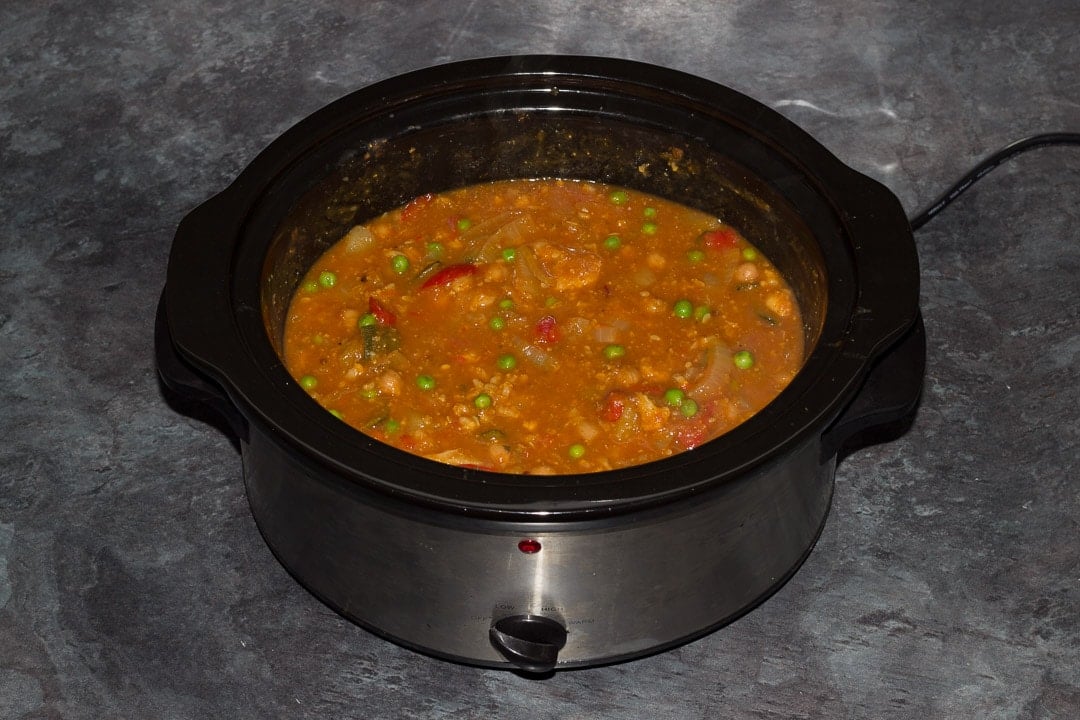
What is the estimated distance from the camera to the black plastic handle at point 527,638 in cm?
342

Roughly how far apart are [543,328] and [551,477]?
0.93 m

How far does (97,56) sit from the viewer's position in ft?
18.3

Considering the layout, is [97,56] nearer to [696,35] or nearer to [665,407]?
[696,35]

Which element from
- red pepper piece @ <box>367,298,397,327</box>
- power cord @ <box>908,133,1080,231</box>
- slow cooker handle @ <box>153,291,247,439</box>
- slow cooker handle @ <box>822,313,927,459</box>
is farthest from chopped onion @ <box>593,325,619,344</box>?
power cord @ <box>908,133,1080,231</box>

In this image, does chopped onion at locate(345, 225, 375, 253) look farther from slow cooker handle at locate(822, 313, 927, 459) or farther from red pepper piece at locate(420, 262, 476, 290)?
slow cooker handle at locate(822, 313, 927, 459)

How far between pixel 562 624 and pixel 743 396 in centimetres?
83

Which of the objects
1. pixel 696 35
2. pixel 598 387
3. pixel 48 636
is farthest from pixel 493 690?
pixel 696 35

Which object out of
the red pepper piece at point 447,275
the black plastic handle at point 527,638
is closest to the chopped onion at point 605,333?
the red pepper piece at point 447,275

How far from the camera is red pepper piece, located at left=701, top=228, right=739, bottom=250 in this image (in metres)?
4.34

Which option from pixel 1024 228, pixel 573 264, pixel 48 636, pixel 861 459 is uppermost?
pixel 1024 228

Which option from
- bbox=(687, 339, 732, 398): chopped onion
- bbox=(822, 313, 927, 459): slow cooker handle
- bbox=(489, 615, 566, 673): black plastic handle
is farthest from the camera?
bbox=(687, 339, 732, 398): chopped onion

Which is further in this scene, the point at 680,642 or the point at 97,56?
the point at 97,56

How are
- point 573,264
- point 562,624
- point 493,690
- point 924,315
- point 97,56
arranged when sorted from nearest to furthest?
point 562,624 < point 493,690 < point 573,264 < point 924,315 < point 97,56

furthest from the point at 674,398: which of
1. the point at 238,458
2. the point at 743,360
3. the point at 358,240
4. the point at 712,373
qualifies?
the point at 238,458
